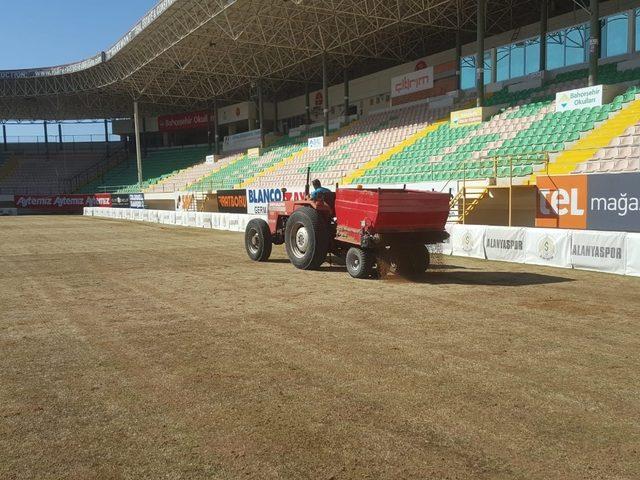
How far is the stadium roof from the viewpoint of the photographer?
29.2 metres

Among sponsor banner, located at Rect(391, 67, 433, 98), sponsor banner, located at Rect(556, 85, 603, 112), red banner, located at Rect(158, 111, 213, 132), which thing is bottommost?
sponsor banner, located at Rect(556, 85, 603, 112)

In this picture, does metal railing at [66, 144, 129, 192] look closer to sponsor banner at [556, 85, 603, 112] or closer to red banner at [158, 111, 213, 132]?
red banner at [158, 111, 213, 132]

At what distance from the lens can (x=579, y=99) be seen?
21094mm

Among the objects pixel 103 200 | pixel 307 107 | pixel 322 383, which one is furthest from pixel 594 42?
pixel 103 200

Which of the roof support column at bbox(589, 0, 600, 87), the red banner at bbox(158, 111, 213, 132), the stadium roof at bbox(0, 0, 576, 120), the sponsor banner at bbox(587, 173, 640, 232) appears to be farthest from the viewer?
the red banner at bbox(158, 111, 213, 132)

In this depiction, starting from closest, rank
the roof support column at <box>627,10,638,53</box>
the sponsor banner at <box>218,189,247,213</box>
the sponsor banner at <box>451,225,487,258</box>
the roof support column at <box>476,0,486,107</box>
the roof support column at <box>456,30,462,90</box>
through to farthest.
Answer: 1. the sponsor banner at <box>451,225,487,258</box>
2. the roof support column at <box>627,10,638,53</box>
3. the roof support column at <box>476,0,486,107</box>
4. the roof support column at <box>456,30,462,90</box>
5. the sponsor banner at <box>218,189,247,213</box>

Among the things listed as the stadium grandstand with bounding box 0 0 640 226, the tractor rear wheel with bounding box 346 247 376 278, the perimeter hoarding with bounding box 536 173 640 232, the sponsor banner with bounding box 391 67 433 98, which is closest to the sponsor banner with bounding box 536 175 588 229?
the perimeter hoarding with bounding box 536 173 640 232

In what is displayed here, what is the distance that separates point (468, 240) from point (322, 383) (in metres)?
10.1

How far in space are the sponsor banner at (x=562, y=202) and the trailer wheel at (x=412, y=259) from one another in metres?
6.67

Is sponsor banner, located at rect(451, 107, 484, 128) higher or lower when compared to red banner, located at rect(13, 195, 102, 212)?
higher

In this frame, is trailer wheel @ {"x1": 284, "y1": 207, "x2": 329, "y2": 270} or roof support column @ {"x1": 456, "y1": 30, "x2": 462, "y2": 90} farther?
roof support column @ {"x1": 456, "y1": 30, "x2": 462, "y2": 90}

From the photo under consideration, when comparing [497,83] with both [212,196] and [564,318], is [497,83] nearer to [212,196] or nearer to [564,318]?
[212,196]

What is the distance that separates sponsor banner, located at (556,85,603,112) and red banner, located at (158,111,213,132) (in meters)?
40.1

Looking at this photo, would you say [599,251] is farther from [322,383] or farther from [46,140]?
[46,140]
